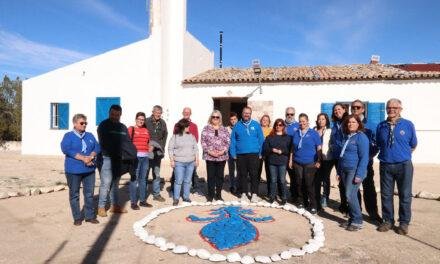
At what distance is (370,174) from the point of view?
5.46 meters

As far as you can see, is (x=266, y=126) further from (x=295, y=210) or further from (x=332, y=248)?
→ (x=332, y=248)

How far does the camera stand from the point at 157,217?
564 centimetres

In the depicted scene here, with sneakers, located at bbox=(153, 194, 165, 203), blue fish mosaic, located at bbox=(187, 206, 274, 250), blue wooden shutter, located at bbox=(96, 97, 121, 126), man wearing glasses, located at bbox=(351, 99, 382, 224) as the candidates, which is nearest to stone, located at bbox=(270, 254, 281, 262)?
blue fish mosaic, located at bbox=(187, 206, 274, 250)

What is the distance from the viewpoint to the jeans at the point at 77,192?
201 inches

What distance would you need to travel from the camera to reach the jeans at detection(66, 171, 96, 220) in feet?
16.8

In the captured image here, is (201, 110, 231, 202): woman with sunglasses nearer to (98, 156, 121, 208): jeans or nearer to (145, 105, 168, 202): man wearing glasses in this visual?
(145, 105, 168, 202): man wearing glasses

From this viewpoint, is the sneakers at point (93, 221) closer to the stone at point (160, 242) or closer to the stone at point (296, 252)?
the stone at point (160, 242)

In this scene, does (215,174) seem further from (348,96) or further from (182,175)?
(348,96)

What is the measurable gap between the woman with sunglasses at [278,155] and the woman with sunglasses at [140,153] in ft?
6.93

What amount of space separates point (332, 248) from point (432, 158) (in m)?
11.2

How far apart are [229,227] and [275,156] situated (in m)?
2.00

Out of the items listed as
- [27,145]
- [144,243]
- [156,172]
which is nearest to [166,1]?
[27,145]

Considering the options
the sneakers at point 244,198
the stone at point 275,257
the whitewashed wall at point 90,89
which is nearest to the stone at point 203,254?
the stone at point 275,257

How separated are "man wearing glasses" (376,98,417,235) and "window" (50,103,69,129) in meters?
14.2
